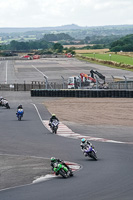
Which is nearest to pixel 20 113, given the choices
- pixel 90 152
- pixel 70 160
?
pixel 70 160

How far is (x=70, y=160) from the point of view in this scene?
26.3 metres

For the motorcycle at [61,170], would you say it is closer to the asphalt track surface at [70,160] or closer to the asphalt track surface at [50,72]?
the asphalt track surface at [70,160]

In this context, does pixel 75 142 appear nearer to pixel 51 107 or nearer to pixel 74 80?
pixel 51 107

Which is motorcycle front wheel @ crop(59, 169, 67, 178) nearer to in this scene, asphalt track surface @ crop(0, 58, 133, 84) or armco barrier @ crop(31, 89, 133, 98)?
armco barrier @ crop(31, 89, 133, 98)

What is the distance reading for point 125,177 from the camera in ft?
68.6

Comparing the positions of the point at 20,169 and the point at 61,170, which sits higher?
the point at 61,170

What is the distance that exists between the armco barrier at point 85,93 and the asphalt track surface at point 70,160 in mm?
17653

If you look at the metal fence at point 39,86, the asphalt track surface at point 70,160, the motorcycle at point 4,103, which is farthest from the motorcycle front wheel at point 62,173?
the metal fence at point 39,86

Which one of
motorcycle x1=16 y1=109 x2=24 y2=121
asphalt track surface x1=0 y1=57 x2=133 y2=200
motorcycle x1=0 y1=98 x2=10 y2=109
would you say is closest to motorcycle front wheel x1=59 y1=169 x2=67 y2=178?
asphalt track surface x1=0 y1=57 x2=133 y2=200

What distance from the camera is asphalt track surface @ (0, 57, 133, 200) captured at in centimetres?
1856

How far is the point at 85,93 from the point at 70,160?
1440 inches

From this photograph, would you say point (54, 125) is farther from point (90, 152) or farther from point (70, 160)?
point (90, 152)

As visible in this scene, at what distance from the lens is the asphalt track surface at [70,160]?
60.9 ft

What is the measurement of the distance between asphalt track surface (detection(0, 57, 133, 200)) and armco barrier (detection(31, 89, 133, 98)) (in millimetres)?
17653
